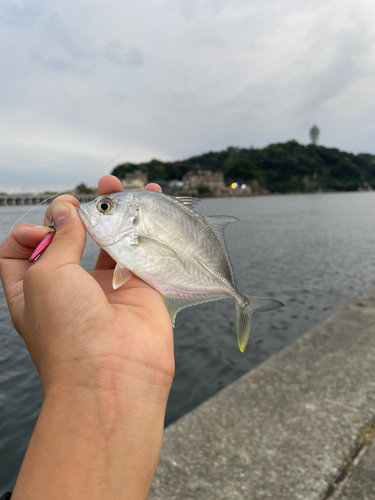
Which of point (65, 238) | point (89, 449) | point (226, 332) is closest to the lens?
point (89, 449)

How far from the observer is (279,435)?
3.65 meters

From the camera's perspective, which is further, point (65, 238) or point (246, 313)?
point (246, 313)

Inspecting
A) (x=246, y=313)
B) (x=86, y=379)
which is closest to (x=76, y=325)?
(x=86, y=379)

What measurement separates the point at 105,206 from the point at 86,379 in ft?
3.88

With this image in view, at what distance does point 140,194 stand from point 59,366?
4.24 ft

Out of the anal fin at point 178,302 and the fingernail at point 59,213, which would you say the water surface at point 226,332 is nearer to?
the anal fin at point 178,302

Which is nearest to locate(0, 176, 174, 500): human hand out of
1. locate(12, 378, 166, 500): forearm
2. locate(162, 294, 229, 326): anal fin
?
locate(12, 378, 166, 500): forearm

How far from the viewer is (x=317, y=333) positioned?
20.3ft

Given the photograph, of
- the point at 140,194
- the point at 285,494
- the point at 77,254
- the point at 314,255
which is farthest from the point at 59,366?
the point at 314,255

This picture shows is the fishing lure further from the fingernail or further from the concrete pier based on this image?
the concrete pier

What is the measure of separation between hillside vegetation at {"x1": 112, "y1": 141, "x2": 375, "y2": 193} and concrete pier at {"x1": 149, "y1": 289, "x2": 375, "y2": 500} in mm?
72460

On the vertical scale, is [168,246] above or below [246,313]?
above

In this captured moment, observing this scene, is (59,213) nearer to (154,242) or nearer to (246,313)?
(154,242)

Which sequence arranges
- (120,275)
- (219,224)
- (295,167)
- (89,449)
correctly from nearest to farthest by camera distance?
(89,449), (120,275), (219,224), (295,167)
